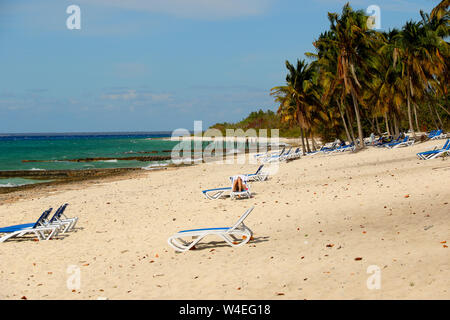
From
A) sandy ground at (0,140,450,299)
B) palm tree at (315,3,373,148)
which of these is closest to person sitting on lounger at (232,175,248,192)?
sandy ground at (0,140,450,299)

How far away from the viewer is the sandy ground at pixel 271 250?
634cm

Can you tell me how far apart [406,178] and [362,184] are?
54.9 inches

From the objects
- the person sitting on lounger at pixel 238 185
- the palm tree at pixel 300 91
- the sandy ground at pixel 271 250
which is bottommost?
the sandy ground at pixel 271 250

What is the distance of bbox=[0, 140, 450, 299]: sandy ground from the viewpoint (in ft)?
20.8

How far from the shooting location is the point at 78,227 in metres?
12.9

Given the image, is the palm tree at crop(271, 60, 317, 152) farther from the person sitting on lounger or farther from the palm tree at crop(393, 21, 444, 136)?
the person sitting on lounger

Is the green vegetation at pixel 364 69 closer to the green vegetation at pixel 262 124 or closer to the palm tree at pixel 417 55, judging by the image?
the palm tree at pixel 417 55

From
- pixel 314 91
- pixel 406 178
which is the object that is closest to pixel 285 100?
pixel 314 91

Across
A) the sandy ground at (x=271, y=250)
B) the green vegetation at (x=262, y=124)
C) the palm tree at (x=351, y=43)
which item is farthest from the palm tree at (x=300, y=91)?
the green vegetation at (x=262, y=124)

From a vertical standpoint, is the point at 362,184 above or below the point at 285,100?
below

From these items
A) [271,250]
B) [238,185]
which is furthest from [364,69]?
[271,250]

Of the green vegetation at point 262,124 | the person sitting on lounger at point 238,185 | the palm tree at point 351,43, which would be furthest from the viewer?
the green vegetation at point 262,124
